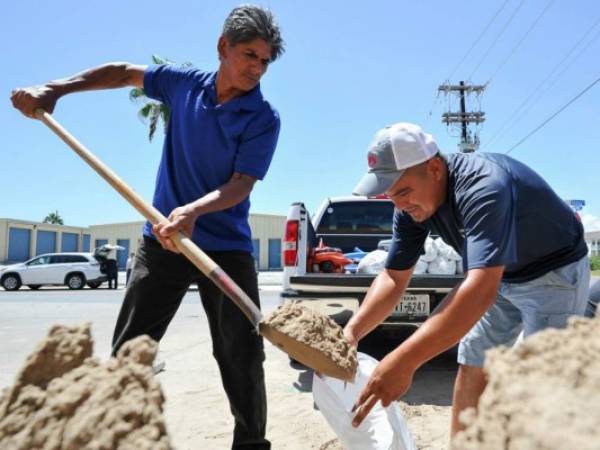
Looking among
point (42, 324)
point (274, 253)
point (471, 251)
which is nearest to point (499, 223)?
point (471, 251)

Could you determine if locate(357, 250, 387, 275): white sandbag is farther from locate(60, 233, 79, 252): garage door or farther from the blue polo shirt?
locate(60, 233, 79, 252): garage door

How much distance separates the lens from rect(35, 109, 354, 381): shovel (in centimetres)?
178

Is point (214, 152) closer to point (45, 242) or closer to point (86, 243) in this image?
point (45, 242)

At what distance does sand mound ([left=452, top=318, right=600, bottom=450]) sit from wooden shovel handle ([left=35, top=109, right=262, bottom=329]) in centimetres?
130

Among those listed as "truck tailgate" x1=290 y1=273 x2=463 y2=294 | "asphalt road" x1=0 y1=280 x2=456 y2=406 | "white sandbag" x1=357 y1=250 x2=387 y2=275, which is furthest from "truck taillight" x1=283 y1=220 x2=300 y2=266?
"asphalt road" x1=0 y1=280 x2=456 y2=406

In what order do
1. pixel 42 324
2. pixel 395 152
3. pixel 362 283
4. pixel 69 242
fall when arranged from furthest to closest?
pixel 69 242 < pixel 42 324 < pixel 362 283 < pixel 395 152

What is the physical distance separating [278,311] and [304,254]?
9.70 ft

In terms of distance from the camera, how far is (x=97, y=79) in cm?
252

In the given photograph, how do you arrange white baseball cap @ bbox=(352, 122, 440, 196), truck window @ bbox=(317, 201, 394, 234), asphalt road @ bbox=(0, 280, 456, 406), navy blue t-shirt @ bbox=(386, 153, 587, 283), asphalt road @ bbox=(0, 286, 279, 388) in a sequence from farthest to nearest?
truck window @ bbox=(317, 201, 394, 234), asphalt road @ bbox=(0, 286, 279, 388), asphalt road @ bbox=(0, 280, 456, 406), white baseball cap @ bbox=(352, 122, 440, 196), navy blue t-shirt @ bbox=(386, 153, 587, 283)

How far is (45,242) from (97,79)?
46207mm

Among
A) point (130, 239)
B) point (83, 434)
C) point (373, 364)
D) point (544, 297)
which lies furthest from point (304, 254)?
point (130, 239)

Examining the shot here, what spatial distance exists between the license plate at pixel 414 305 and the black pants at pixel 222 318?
2293 millimetres

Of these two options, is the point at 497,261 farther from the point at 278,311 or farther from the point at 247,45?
the point at 247,45

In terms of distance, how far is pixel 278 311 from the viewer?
186 centimetres
